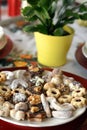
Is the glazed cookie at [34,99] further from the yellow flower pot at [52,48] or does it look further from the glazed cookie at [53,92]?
the yellow flower pot at [52,48]

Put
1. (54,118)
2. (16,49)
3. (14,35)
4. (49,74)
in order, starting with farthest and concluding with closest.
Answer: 1. (14,35)
2. (16,49)
3. (49,74)
4. (54,118)

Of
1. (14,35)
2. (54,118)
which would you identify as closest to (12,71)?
(54,118)

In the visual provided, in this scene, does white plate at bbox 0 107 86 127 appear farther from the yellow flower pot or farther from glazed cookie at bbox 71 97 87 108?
the yellow flower pot

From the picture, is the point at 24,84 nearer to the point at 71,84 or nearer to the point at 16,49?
the point at 71,84

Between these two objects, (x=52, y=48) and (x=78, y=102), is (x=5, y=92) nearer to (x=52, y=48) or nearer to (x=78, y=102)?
(x=78, y=102)

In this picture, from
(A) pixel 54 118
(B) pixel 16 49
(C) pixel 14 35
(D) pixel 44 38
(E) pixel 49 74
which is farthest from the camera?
(C) pixel 14 35

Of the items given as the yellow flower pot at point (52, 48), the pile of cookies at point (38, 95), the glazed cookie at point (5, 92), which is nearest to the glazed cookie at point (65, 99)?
the pile of cookies at point (38, 95)

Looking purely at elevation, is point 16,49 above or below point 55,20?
below
